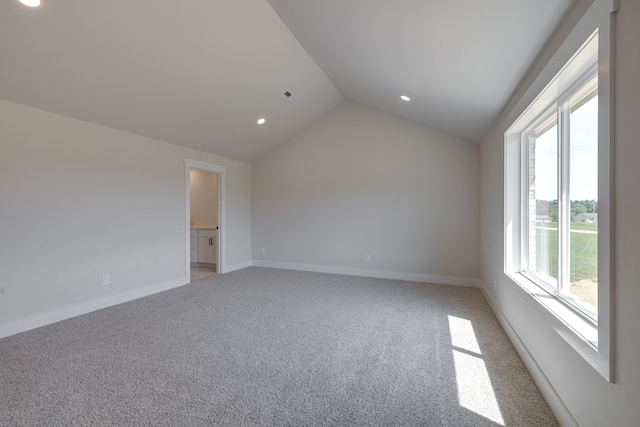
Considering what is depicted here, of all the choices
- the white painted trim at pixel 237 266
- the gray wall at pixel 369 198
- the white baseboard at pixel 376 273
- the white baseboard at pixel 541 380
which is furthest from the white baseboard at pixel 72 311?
the white baseboard at pixel 541 380

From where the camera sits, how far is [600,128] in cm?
126

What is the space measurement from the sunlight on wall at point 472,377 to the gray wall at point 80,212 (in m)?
4.08

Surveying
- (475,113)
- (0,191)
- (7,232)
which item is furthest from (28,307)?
(475,113)

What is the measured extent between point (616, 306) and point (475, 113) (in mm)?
2818

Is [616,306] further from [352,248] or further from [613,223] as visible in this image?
[352,248]

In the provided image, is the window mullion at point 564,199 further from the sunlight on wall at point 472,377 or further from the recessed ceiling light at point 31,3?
the recessed ceiling light at point 31,3

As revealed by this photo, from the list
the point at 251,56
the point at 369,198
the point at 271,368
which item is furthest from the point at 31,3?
the point at 369,198

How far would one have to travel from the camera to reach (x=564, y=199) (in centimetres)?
198

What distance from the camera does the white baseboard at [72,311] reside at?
291 centimetres

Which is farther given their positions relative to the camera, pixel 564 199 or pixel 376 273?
pixel 376 273

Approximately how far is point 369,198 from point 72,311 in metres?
4.51

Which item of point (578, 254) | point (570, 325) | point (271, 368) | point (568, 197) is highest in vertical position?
point (568, 197)

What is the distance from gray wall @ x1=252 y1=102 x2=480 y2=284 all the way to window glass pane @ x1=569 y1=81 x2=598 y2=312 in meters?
2.91
